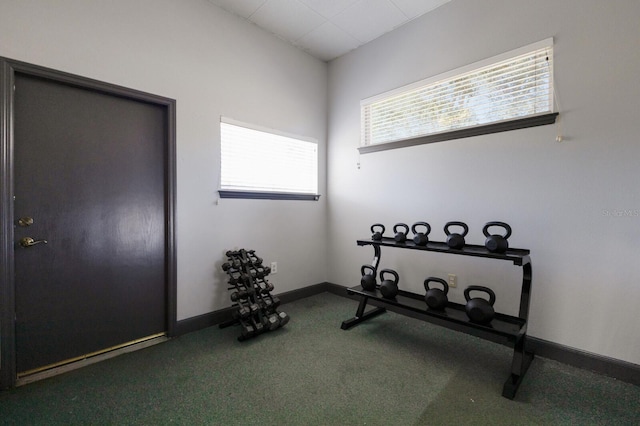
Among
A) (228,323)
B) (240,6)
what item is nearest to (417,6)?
(240,6)

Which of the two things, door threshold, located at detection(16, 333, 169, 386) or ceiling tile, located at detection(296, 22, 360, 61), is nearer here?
door threshold, located at detection(16, 333, 169, 386)

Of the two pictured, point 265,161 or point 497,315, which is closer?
point 497,315

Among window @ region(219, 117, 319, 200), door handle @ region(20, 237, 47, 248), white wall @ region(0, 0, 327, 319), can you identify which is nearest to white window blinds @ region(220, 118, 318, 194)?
window @ region(219, 117, 319, 200)

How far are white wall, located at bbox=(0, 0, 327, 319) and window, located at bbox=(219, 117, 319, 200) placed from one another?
96mm

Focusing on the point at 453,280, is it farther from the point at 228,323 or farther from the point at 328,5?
the point at 328,5

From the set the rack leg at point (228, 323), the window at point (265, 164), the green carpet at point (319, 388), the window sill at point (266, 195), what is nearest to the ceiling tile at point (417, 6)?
the window at point (265, 164)

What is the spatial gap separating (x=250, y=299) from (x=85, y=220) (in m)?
1.41

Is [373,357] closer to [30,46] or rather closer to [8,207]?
[8,207]

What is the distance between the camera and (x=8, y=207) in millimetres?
1751

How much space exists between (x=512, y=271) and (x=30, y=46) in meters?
3.85

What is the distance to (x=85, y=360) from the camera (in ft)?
6.76

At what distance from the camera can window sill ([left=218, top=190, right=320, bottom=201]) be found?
2.80 meters

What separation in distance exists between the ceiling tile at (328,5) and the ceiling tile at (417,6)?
0.47 m

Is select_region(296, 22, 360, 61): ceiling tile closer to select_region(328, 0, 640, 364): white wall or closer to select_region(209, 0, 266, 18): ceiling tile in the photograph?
select_region(328, 0, 640, 364): white wall
